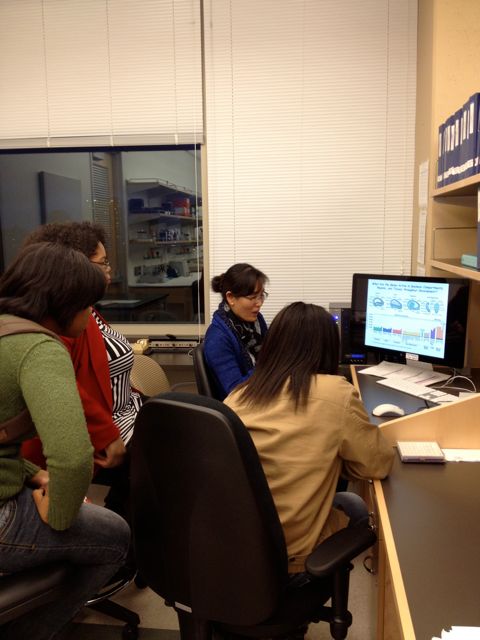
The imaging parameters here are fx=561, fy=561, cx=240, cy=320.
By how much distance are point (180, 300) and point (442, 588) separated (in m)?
2.64

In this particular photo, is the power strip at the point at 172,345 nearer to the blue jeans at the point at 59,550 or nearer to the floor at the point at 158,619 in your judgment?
the floor at the point at 158,619

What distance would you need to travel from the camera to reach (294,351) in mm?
1483

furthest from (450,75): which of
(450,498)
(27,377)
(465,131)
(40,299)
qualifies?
(27,377)

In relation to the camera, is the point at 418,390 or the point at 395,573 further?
the point at 418,390

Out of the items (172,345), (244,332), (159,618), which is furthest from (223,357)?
(159,618)

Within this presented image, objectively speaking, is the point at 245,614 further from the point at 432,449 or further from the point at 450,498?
the point at 432,449

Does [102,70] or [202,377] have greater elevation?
[102,70]

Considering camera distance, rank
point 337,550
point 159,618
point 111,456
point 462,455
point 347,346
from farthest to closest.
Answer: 1. point 347,346
2. point 159,618
3. point 111,456
4. point 462,455
5. point 337,550

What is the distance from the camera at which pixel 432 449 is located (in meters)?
1.65

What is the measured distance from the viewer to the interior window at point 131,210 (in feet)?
11.2

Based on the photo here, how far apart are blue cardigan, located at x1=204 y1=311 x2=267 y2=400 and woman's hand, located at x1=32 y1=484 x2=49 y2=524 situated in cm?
111

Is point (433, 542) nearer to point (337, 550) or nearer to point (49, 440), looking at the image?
point (337, 550)

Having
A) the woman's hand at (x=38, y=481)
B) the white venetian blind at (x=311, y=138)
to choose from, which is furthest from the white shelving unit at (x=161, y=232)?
the woman's hand at (x=38, y=481)

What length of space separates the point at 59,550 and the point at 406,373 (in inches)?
67.1
